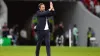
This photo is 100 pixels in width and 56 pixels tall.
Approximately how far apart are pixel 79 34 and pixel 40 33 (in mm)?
23330

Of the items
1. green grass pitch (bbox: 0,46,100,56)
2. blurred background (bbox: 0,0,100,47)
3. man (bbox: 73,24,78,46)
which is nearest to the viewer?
green grass pitch (bbox: 0,46,100,56)

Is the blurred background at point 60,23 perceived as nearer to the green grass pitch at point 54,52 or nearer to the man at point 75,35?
the man at point 75,35

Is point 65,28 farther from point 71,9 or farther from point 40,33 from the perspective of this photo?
point 40,33

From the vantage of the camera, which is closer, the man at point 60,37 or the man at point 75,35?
the man at point 60,37

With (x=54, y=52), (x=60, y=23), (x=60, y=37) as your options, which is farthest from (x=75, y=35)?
(x=54, y=52)

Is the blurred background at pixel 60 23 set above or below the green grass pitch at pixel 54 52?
above

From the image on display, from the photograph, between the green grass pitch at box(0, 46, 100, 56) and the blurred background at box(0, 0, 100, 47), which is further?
the blurred background at box(0, 0, 100, 47)

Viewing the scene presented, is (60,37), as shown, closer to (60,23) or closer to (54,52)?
(60,23)

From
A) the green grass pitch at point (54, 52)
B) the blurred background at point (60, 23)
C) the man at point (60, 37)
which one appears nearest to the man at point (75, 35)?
the blurred background at point (60, 23)

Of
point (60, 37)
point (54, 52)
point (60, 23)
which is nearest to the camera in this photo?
point (54, 52)

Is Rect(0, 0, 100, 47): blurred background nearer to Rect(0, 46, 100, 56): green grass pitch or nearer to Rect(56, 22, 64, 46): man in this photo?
Rect(56, 22, 64, 46): man

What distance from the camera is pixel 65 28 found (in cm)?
4250

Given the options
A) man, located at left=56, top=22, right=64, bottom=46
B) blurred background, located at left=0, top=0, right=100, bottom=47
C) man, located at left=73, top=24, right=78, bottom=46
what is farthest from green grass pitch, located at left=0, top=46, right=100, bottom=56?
man, located at left=73, top=24, right=78, bottom=46

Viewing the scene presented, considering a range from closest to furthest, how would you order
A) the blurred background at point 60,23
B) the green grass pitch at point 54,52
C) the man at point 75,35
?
the green grass pitch at point 54,52, the blurred background at point 60,23, the man at point 75,35
